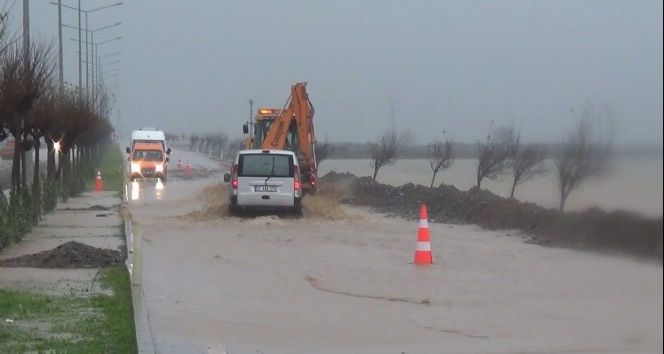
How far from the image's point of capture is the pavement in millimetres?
11570

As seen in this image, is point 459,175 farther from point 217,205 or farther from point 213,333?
point 213,333

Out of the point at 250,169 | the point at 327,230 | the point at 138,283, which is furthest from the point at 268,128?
the point at 138,283

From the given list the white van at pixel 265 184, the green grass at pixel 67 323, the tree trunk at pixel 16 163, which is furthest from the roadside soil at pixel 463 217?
the tree trunk at pixel 16 163

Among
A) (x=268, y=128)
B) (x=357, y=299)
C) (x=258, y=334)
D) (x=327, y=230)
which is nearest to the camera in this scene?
(x=258, y=334)

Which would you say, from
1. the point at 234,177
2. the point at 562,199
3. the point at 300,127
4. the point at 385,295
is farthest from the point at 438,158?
the point at 562,199

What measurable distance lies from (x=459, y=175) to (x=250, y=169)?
16.1ft

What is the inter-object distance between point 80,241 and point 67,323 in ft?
28.9

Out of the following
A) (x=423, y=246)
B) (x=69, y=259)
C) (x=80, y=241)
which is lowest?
(x=80, y=241)

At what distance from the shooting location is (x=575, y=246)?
11.2 feet

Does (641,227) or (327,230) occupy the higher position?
(641,227)

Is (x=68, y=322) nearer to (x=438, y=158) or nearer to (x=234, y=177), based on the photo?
(x=234, y=177)

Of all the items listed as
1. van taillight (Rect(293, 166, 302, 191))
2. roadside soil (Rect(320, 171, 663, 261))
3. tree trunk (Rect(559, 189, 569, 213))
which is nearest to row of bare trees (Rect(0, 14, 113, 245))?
van taillight (Rect(293, 166, 302, 191))

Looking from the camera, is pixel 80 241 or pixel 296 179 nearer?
pixel 80 241

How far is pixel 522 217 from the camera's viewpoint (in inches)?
552
